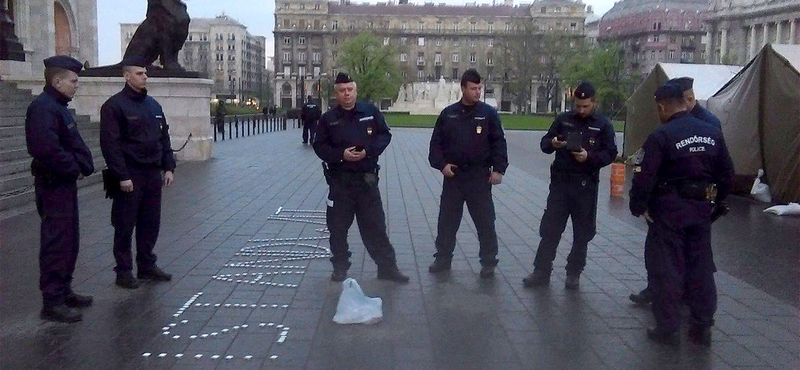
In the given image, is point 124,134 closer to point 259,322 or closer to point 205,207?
point 259,322

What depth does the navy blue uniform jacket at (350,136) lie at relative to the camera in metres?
6.88

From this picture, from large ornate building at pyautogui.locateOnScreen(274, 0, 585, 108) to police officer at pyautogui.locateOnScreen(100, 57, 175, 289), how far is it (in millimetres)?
109257

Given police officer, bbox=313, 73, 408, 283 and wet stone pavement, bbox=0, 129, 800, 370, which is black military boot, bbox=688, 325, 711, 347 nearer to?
wet stone pavement, bbox=0, 129, 800, 370

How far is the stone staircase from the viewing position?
35.7 ft

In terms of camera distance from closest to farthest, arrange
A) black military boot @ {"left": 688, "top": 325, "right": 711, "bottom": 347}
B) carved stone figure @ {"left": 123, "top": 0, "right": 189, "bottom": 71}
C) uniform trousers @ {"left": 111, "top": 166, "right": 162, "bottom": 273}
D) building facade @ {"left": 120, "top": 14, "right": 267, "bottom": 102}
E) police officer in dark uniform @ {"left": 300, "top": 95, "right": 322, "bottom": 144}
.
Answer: black military boot @ {"left": 688, "top": 325, "right": 711, "bottom": 347}
uniform trousers @ {"left": 111, "top": 166, "right": 162, "bottom": 273}
carved stone figure @ {"left": 123, "top": 0, "right": 189, "bottom": 71}
police officer in dark uniform @ {"left": 300, "top": 95, "right": 322, "bottom": 144}
building facade @ {"left": 120, "top": 14, "right": 267, "bottom": 102}

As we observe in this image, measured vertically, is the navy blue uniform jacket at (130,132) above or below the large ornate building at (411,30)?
below

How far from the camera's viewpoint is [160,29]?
17188 millimetres

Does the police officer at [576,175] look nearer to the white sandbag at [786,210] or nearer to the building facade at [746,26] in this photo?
the white sandbag at [786,210]

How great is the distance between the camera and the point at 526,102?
321ft

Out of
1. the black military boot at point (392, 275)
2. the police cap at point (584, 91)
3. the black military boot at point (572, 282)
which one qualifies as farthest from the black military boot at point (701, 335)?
the black military boot at point (392, 275)

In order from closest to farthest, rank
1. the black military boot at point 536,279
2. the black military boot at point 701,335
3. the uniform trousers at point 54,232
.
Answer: the black military boot at point 701,335
the uniform trousers at point 54,232
the black military boot at point 536,279

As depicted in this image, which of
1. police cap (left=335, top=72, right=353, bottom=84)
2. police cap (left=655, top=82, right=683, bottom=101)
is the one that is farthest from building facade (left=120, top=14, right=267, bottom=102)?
police cap (left=655, top=82, right=683, bottom=101)

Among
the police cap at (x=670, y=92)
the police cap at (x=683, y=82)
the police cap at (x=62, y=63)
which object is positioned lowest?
the police cap at (x=670, y=92)

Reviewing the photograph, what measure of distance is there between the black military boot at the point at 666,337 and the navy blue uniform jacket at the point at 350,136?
9.26 ft
